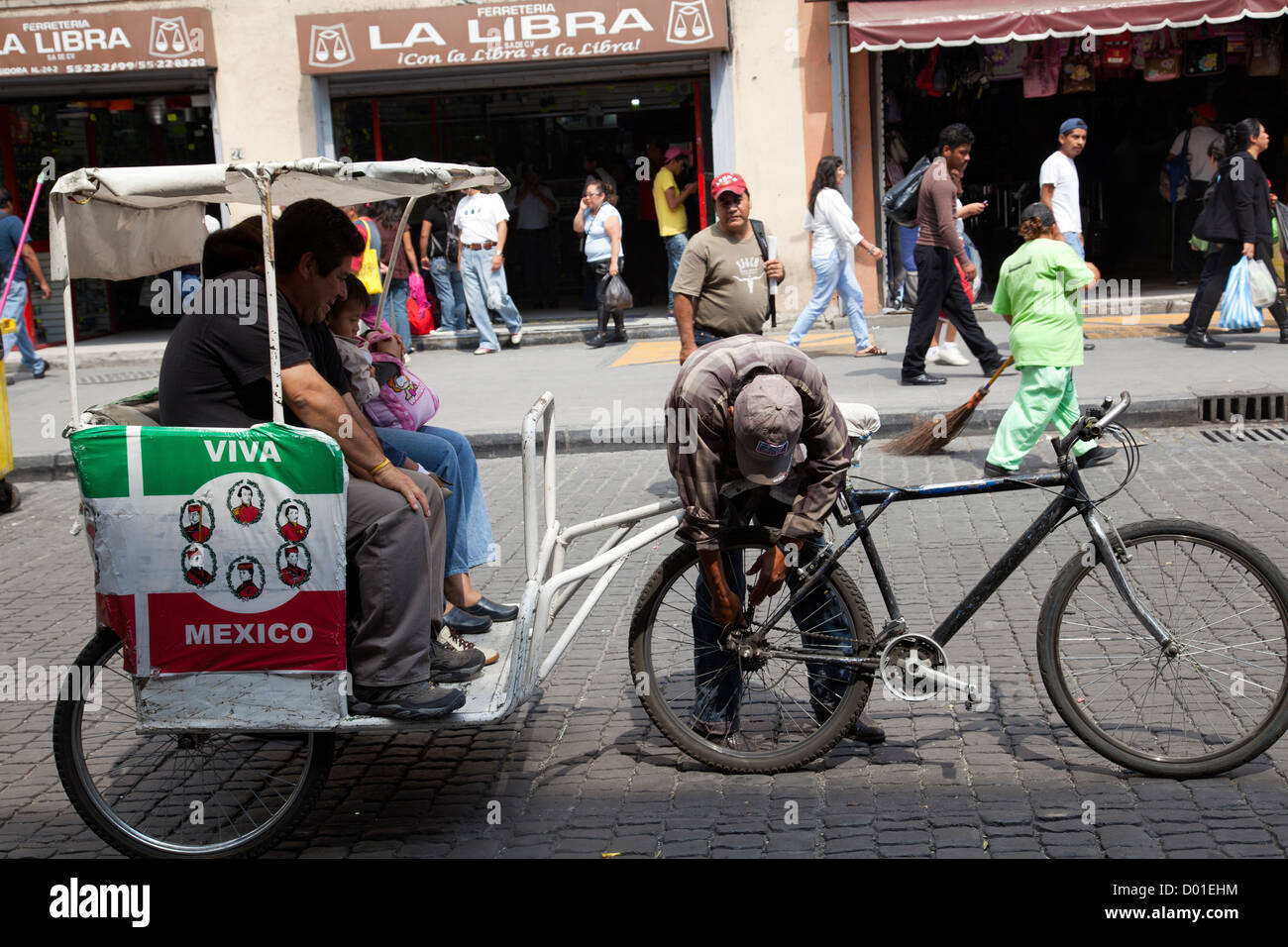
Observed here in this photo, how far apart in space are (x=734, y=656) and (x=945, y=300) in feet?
22.5

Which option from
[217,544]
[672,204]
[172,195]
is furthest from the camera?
[672,204]

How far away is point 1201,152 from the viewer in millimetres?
15703

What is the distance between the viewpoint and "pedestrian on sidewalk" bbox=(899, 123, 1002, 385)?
10.3 metres

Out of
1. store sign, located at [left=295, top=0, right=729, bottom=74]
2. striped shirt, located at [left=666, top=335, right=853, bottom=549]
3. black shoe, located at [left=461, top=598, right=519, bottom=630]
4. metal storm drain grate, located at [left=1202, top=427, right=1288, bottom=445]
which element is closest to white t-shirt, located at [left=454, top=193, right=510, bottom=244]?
store sign, located at [left=295, top=0, right=729, bottom=74]

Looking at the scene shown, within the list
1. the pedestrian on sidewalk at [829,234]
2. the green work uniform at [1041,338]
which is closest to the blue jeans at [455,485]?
the green work uniform at [1041,338]

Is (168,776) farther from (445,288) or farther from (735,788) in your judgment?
(445,288)

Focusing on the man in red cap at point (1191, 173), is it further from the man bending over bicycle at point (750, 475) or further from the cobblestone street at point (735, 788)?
the man bending over bicycle at point (750, 475)

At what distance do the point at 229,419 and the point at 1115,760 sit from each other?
2.81 meters

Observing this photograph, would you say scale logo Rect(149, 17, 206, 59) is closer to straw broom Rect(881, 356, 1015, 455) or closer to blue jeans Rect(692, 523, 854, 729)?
straw broom Rect(881, 356, 1015, 455)

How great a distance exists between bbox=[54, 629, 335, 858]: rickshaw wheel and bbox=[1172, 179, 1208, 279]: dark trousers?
561 inches

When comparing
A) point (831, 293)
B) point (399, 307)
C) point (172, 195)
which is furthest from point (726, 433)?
point (399, 307)

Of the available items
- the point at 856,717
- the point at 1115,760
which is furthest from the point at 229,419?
the point at 1115,760

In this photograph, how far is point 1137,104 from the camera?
56.2 feet

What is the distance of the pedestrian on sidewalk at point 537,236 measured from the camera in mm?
17312
